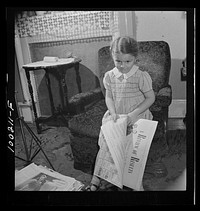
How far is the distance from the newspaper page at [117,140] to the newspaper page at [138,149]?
23 mm

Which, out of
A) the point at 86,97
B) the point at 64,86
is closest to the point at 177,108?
the point at 86,97

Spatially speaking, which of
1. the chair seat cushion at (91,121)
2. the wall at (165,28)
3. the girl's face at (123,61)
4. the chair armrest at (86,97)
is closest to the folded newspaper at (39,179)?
the chair seat cushion at (91,121)

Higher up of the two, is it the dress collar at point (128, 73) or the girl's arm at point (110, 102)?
the dress collar at point (128, 73)

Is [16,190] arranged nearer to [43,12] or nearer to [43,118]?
[43,118]

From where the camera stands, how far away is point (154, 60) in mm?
1216

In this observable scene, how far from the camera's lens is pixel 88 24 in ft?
4.02

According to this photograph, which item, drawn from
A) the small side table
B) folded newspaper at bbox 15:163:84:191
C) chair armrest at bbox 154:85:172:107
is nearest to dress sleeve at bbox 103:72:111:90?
the small side table

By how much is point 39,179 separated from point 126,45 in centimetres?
73

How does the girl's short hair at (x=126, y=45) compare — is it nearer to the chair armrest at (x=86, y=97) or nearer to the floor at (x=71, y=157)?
the chair armrest at (x=86, y=97)

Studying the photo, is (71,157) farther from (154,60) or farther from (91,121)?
(154,60)

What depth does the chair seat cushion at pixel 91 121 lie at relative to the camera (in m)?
1.25

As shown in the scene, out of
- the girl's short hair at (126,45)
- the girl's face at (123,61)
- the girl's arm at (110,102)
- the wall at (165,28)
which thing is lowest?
the girl's arm at (110,102)

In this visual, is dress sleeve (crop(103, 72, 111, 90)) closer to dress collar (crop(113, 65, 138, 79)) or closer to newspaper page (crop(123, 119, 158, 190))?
dress collar (crop(113, 65, 138, 79))

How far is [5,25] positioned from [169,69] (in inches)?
29.5
